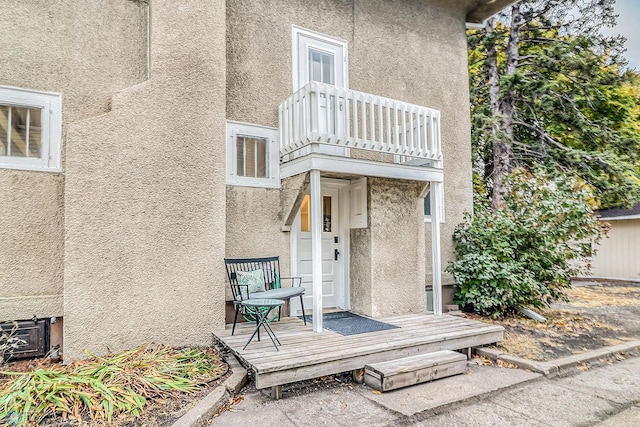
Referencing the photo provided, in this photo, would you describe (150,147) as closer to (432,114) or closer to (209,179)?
(209,179)

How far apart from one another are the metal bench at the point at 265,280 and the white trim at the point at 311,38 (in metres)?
3.08

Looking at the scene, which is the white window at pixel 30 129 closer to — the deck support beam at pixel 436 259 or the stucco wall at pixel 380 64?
the stucco wall at pixel 380 64

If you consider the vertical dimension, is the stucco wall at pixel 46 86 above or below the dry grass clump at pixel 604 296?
above

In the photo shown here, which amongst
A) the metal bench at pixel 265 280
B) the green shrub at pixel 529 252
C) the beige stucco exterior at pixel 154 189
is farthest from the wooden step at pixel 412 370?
the green shrub at pixel 529 252

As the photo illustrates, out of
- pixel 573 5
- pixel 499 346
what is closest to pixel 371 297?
pixel 499 346

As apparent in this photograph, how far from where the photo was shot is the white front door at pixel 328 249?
673 cm

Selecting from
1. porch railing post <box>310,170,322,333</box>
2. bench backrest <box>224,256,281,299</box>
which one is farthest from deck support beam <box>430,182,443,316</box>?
bench backrest <box>224,256,281,299</box>

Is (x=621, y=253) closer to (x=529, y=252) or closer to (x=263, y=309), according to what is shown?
(x=529, y=252)

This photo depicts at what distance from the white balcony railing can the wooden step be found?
2.99 meters

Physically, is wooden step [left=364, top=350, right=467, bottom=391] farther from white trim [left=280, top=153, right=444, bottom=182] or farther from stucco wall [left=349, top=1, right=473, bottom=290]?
stucco wall [left=349, top=1, right=473, bottom=290]

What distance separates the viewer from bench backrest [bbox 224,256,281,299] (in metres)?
5.59

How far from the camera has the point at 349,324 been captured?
5793 millimetres

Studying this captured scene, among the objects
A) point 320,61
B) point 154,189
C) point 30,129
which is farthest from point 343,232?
point 30,129

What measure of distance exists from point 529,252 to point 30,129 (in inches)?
337
